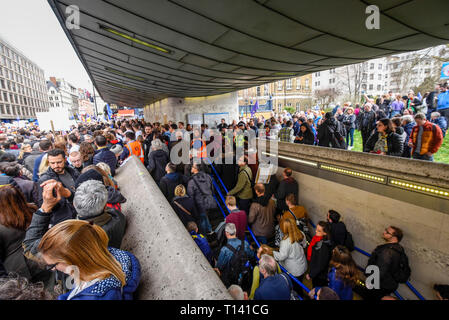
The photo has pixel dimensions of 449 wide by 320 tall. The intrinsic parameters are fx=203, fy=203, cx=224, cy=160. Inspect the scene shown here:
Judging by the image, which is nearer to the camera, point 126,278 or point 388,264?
point 126,278

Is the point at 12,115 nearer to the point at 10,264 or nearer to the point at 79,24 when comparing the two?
the point at 79,24

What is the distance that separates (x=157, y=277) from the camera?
1.60 meters

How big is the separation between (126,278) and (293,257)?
10.0 ft

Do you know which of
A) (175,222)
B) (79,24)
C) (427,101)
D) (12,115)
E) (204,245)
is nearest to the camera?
(175,222)

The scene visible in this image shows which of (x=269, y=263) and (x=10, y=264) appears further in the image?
(x=269, y=263)

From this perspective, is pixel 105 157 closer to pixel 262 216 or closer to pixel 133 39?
pixel 262 216

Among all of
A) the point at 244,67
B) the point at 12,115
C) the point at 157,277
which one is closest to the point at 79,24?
the point at 244,67

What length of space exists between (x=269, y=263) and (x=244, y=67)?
799 cm

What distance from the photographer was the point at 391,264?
10.2 ft

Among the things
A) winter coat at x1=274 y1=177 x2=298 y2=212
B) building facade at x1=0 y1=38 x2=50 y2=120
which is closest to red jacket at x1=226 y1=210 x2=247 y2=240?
winter coat at x1=274 y1=177 x2=298 y2=212

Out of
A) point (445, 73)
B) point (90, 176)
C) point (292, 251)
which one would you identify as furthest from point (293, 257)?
point (445, 73)

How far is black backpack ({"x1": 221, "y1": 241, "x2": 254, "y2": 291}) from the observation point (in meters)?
2.98

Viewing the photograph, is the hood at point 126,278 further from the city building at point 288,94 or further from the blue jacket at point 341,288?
the city building at point 288,94

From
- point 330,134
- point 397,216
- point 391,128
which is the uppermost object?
point 391,128
